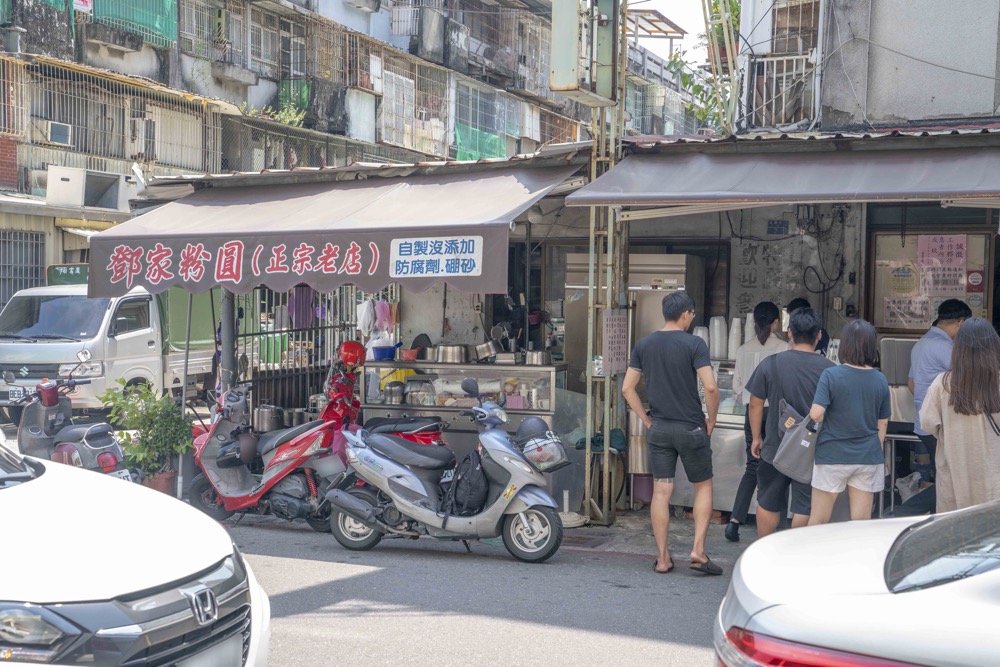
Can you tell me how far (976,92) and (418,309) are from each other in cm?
612

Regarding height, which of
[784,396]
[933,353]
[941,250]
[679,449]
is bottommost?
[679,449]

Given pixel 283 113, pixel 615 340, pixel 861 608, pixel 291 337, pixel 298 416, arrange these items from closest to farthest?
pixel 861 608, pixel 615 340, pixel 298 416, pixel 291 337, pixel 283 113

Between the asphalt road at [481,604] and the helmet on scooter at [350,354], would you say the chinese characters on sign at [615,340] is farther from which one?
the helmet on scooter at [350,354]

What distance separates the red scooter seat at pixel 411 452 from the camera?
715 cm

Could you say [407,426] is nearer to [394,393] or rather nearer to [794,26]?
[394,393]

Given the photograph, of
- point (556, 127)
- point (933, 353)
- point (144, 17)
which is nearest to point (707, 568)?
point (933, 353)

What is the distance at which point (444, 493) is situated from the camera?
23.5ft

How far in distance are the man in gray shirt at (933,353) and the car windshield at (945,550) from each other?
363 centimetres

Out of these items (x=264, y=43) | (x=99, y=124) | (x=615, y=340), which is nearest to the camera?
(x=615, y=340)

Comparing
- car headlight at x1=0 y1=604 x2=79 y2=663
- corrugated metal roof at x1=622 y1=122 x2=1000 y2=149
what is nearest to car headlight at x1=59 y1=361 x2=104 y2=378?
corrugated metal roof at x1=622 y1=122 x2=1000 y2=149

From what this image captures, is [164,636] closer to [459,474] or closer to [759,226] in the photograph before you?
[459,474]

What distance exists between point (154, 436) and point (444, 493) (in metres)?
3.14

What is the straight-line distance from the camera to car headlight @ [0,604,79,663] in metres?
3.06

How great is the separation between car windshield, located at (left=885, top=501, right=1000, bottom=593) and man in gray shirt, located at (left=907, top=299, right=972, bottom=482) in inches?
143
